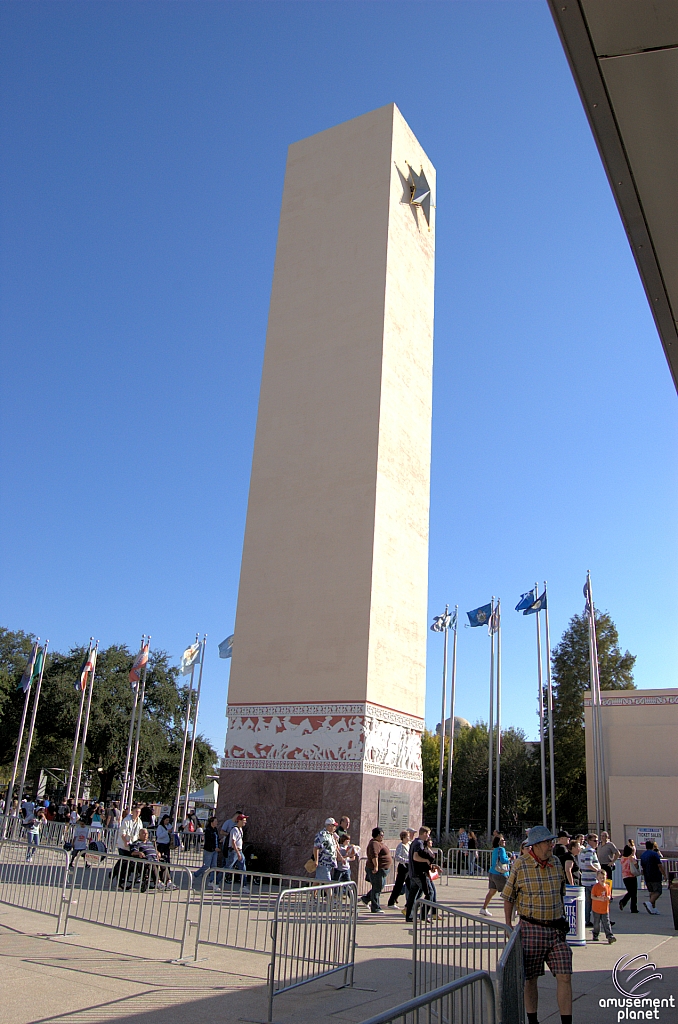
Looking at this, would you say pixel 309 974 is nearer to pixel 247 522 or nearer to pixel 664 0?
pixel 664 0

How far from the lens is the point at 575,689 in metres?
49.2

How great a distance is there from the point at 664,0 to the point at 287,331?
61.3 feet

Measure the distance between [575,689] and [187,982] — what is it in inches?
1756

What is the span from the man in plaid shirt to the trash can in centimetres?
→ 521

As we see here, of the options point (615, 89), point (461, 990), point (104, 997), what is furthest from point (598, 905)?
point (615, 89)

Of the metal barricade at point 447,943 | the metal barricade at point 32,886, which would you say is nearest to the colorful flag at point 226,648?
the metal barricade at point 32,886

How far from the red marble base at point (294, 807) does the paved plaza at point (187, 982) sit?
4.90 meters

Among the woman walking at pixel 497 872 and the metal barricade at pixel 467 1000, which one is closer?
the metal barricade at pixel 467 1000

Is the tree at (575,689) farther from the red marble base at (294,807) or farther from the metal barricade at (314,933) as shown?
the metal barricade at (314,933)

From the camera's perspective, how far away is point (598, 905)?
11977mm

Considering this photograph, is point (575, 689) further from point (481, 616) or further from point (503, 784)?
point (481, 616)

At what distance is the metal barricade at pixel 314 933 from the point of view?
7.77 m

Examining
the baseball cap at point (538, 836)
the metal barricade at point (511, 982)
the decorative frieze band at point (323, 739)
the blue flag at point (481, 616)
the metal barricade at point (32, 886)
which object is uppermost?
the blue flag at point (481, 616)

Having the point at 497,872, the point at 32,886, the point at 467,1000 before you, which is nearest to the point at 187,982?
the point at 467,1000
